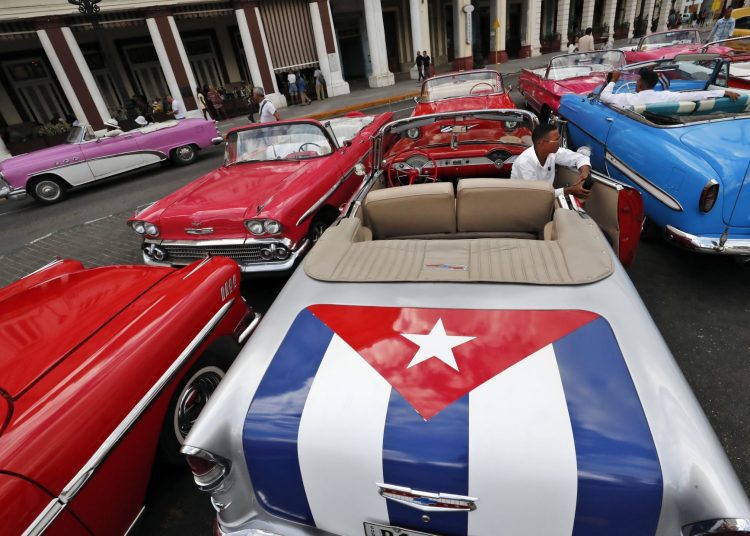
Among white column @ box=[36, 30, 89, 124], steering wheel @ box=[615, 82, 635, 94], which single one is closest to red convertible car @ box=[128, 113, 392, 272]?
steering wheel @ box=[615, 82, 635, 94]

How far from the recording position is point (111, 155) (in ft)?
28.6

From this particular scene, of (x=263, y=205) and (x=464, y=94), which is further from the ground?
(x=464, y=94)

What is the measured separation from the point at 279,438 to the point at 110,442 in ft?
2.89

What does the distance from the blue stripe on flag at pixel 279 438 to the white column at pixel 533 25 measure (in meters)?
28.3

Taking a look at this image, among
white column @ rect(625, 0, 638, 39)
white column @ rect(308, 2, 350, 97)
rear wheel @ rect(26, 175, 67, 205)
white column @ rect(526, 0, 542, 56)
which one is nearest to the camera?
rear wheel @ rect(26, 175, 67, 205)

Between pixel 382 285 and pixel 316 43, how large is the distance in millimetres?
19315

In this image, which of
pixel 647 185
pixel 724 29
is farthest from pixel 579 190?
pixel 724 29

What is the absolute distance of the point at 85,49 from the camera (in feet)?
53.9

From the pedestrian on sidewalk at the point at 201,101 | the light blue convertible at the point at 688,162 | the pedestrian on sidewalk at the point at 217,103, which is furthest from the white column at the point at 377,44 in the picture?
the light blue convertible at the point at 688,162

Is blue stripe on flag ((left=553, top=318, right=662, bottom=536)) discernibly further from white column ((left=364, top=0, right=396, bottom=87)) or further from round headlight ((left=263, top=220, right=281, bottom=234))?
white column ((left=364, top=0, right=396, bottom=87))

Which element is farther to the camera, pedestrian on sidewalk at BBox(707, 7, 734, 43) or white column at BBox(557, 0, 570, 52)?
white column at BBox(557, 0, 570, 52)

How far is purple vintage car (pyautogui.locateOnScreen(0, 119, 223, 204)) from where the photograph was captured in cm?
805

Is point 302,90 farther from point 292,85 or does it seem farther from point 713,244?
point 713,244

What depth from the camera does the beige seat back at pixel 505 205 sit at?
265 centimetres
